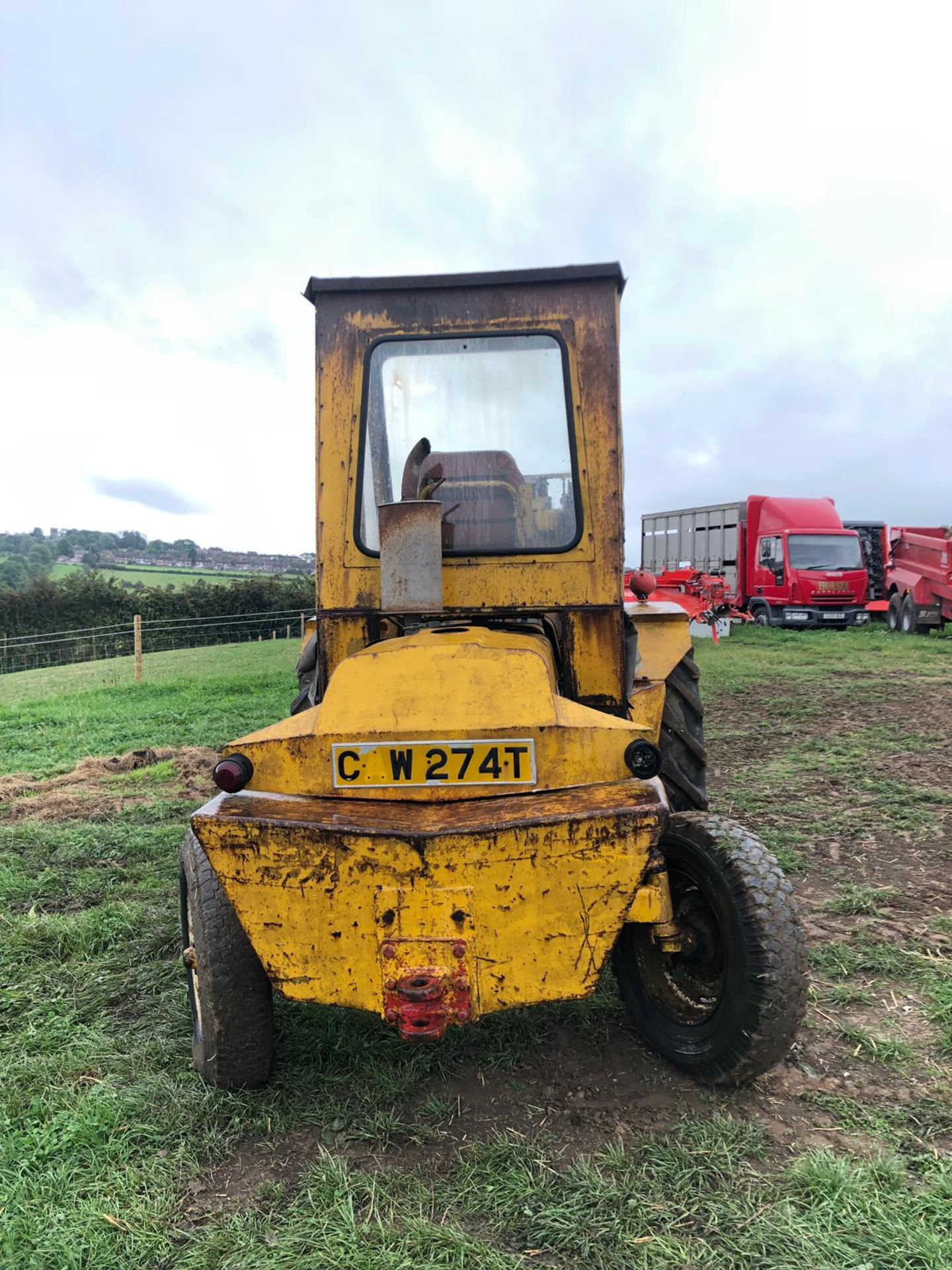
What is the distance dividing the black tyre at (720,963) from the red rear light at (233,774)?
1334 millimetres

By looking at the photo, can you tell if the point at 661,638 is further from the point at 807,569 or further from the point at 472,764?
the point at 807,569

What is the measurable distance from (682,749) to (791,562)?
15.4 meters

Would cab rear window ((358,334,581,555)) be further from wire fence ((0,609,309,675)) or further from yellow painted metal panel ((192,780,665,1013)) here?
wire fence ((0,609,309,675))

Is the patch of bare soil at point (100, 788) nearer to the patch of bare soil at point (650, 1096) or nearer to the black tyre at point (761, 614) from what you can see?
the patch of bare soil at point (650, 1096)

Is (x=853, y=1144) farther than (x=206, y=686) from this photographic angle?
No

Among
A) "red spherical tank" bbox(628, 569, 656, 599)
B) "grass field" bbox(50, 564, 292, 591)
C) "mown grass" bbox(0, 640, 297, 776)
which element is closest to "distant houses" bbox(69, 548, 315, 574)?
"grass field" bbox(50, 564, 292, 591)

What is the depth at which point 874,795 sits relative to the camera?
558 cm

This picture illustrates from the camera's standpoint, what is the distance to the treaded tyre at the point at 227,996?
8.28 feet

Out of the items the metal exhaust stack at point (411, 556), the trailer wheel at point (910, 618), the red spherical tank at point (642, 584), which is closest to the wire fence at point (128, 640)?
the trailer wheel at point (910, 618)

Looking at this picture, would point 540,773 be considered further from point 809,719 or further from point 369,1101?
point 809,719

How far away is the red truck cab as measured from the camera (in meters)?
18.0

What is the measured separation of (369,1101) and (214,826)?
3.14 feet

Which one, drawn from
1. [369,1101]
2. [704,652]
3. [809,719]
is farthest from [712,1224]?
[704,652]

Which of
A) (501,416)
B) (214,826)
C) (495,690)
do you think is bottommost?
(214,826)
